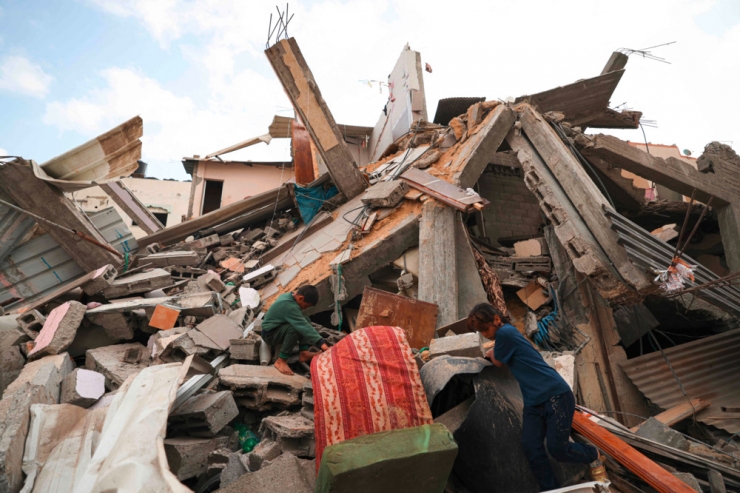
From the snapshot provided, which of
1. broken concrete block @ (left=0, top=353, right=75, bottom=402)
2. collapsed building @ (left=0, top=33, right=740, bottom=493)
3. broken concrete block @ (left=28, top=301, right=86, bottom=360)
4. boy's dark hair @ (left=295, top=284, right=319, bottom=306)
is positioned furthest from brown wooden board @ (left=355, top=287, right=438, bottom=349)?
broken concrete block @ (left=28, top=301, right=86, bottom=360)

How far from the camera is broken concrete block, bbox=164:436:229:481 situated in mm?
2973

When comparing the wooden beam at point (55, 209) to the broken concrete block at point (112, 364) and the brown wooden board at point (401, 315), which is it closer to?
the broken concrete block at point (112, 364)

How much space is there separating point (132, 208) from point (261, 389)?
739cm

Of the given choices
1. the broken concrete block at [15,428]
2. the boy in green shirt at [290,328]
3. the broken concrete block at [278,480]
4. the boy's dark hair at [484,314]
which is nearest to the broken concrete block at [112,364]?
the broken concrete block at [15,428]

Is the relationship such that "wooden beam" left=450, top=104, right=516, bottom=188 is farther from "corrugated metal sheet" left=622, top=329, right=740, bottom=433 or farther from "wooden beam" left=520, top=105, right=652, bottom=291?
"corrugated metal sheet" left=622, top=329, right=740, bottom=433

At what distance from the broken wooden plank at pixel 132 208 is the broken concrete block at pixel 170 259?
89.2 inches

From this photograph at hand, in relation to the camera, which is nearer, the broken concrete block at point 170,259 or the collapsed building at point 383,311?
the collapsed building at point 383,311

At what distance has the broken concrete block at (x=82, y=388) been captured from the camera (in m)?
3.63

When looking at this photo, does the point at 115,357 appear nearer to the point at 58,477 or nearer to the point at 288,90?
the point at 58,477

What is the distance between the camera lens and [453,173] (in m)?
7.17

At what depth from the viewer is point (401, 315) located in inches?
195

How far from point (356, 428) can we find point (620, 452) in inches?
80.8

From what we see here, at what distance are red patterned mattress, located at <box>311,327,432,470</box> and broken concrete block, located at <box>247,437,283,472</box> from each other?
46 cm

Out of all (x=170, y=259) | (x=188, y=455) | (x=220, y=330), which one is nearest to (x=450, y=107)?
(x=170, y=259)
